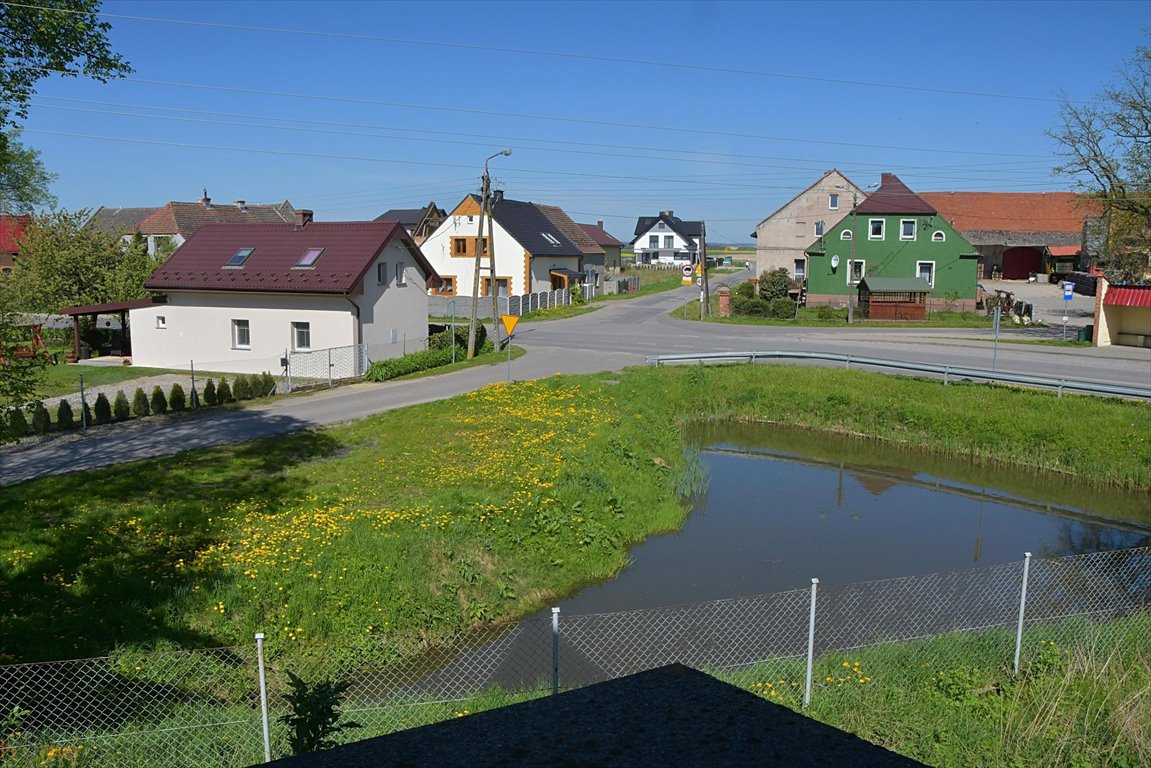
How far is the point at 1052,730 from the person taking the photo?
8.85 m

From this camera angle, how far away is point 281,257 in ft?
111

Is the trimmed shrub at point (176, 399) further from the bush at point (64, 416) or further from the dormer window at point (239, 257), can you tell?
the dormer window at point (239, 257)

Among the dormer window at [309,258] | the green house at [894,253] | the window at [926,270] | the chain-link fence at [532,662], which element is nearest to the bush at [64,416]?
the dormer window at [309,258]

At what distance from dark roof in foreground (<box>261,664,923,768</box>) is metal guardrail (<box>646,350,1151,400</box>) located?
24671 mm

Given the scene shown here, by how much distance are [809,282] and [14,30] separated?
48.4 m

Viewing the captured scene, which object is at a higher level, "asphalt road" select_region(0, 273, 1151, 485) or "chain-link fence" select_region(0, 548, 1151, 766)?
"asphalt road" select_region(0, 273, 1151, 485)

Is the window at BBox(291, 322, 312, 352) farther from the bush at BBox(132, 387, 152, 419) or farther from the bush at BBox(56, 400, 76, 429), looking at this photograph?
the bush at BBox(56, 400, 76, 429)

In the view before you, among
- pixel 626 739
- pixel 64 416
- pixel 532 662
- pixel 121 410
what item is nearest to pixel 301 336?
pixel 121 410

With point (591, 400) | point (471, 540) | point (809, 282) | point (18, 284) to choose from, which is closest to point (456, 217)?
point (809, 282)

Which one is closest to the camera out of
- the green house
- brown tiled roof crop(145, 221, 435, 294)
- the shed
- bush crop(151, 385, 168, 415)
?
bush crop(151, 385, 168, 415)

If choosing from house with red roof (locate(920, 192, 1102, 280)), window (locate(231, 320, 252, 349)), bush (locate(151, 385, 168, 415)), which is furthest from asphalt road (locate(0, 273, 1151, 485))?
house with red roof (locate(920, 192, 1102, 280))

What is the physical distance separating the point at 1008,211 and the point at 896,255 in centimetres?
2455

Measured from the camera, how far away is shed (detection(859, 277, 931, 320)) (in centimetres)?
5212

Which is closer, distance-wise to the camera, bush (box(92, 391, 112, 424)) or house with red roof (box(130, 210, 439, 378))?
bush (box(92, 391, 112, 424))
